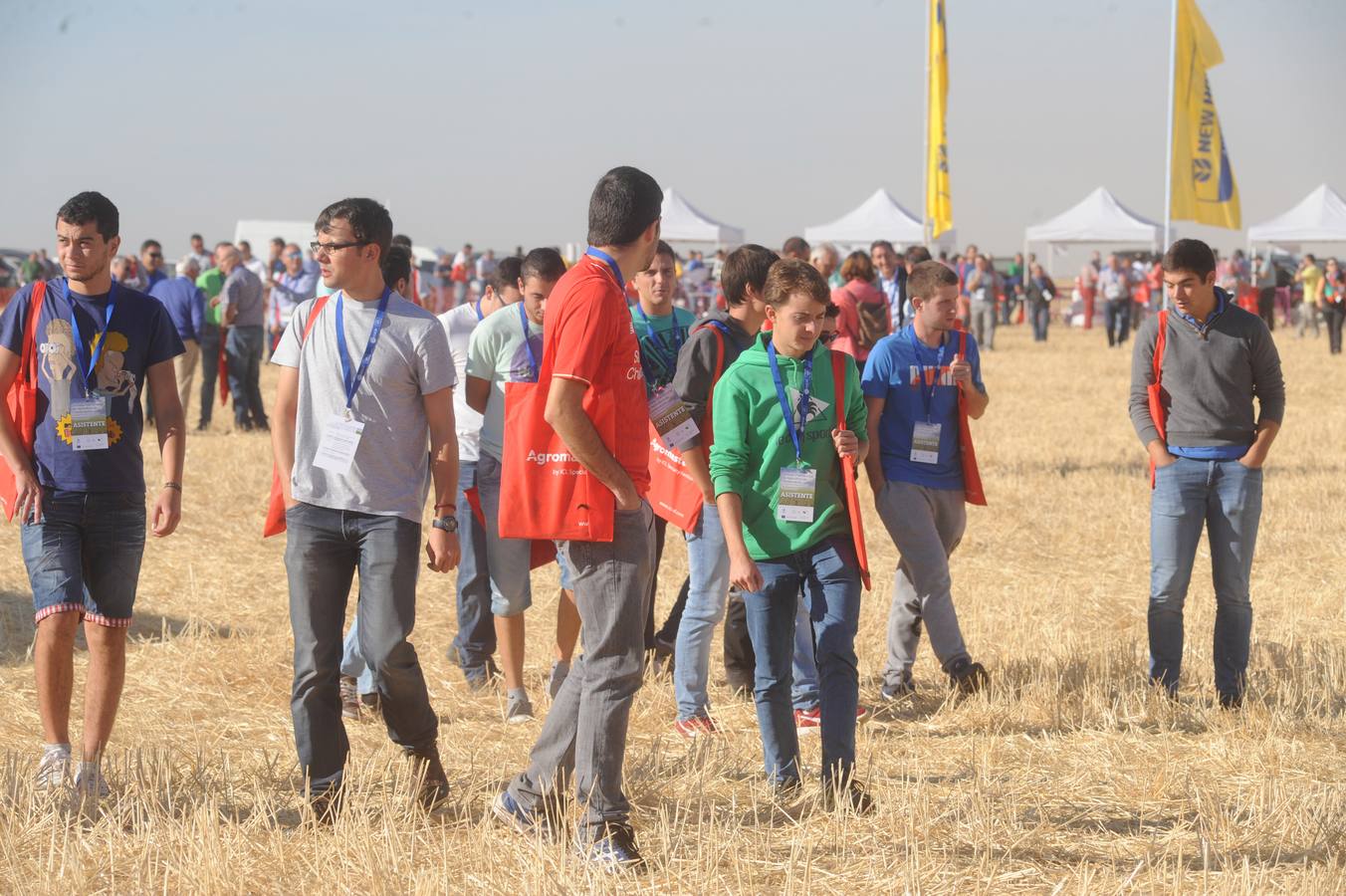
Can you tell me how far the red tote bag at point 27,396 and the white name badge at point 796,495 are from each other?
248 centimetres

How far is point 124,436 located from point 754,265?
250 cm

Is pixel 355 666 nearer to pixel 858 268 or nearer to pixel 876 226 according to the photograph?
pixel 858 268

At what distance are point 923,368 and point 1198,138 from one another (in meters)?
8.65

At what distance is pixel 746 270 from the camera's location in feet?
20.4

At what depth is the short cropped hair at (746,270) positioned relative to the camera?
244 inches

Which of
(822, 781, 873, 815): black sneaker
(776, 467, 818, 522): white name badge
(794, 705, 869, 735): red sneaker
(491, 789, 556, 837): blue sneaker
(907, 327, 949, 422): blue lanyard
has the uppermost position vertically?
(907, 327, 949, 422): blue lanyard

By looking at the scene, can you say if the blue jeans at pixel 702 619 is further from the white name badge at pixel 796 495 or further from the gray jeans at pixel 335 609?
the gray jeans at pixel 335 609

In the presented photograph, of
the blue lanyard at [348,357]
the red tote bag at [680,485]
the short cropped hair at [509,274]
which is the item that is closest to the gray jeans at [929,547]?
the red tote bag at [680,485]

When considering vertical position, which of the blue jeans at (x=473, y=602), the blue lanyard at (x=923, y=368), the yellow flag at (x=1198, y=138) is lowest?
the blue jeans at (x=473, y=602)

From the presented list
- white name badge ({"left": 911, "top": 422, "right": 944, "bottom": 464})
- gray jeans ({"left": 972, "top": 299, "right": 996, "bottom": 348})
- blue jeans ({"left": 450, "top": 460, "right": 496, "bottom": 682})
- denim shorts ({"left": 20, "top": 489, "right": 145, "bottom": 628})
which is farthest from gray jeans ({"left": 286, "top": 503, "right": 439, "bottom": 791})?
gray jeans ({"left": 972, "top": 299, "right": 996, "bottom": 348})

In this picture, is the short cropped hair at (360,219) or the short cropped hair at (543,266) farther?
the short cropped hair at (543,266)

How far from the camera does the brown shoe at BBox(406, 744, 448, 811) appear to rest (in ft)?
16.3

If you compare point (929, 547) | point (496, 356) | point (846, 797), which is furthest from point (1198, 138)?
point (846, 797)

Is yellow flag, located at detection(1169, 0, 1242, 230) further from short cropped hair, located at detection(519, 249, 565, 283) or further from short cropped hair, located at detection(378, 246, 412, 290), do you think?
short cropped hair, located at detection(378, 246, 412, 290)
